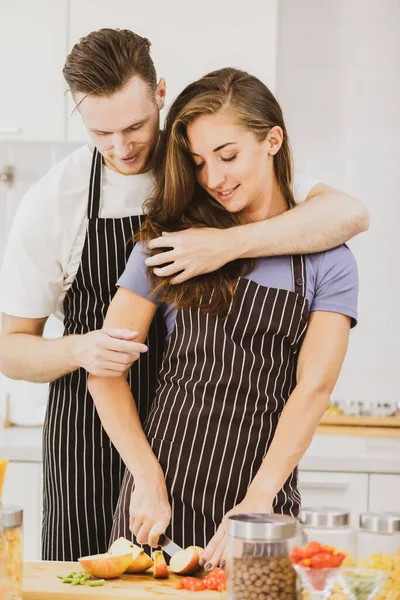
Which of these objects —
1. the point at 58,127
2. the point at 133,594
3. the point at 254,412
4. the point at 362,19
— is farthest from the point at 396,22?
the point at 133,594

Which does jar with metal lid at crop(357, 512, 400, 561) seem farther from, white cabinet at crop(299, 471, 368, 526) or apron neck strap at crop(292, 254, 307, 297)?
white cabinet at crop(299, 471, 368, 526)

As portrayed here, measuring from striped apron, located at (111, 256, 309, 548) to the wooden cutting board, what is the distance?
285mm

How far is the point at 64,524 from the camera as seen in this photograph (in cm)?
204

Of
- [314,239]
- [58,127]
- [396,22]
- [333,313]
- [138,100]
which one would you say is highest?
[396,22]

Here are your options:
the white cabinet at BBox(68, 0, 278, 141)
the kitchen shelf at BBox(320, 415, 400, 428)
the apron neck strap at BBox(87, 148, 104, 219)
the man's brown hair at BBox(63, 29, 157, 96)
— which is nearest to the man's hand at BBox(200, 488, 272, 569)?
the apron neck strap at BBox(87, 148, 104, 219)

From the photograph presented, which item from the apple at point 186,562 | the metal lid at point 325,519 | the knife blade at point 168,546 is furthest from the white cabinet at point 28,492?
the metal lid at point 325,519

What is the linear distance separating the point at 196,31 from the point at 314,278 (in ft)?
5.24

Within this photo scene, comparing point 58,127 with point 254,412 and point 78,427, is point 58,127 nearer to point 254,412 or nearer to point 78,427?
point 78,427

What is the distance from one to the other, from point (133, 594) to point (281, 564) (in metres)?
0.28

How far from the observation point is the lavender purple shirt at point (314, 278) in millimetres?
1785

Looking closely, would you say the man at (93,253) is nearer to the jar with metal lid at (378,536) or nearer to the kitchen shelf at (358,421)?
the jar with metal lid at (378,536)

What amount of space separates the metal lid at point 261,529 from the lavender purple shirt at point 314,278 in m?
0.66

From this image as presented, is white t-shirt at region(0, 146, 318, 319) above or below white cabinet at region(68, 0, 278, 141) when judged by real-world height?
below

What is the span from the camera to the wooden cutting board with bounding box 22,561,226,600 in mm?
1341
